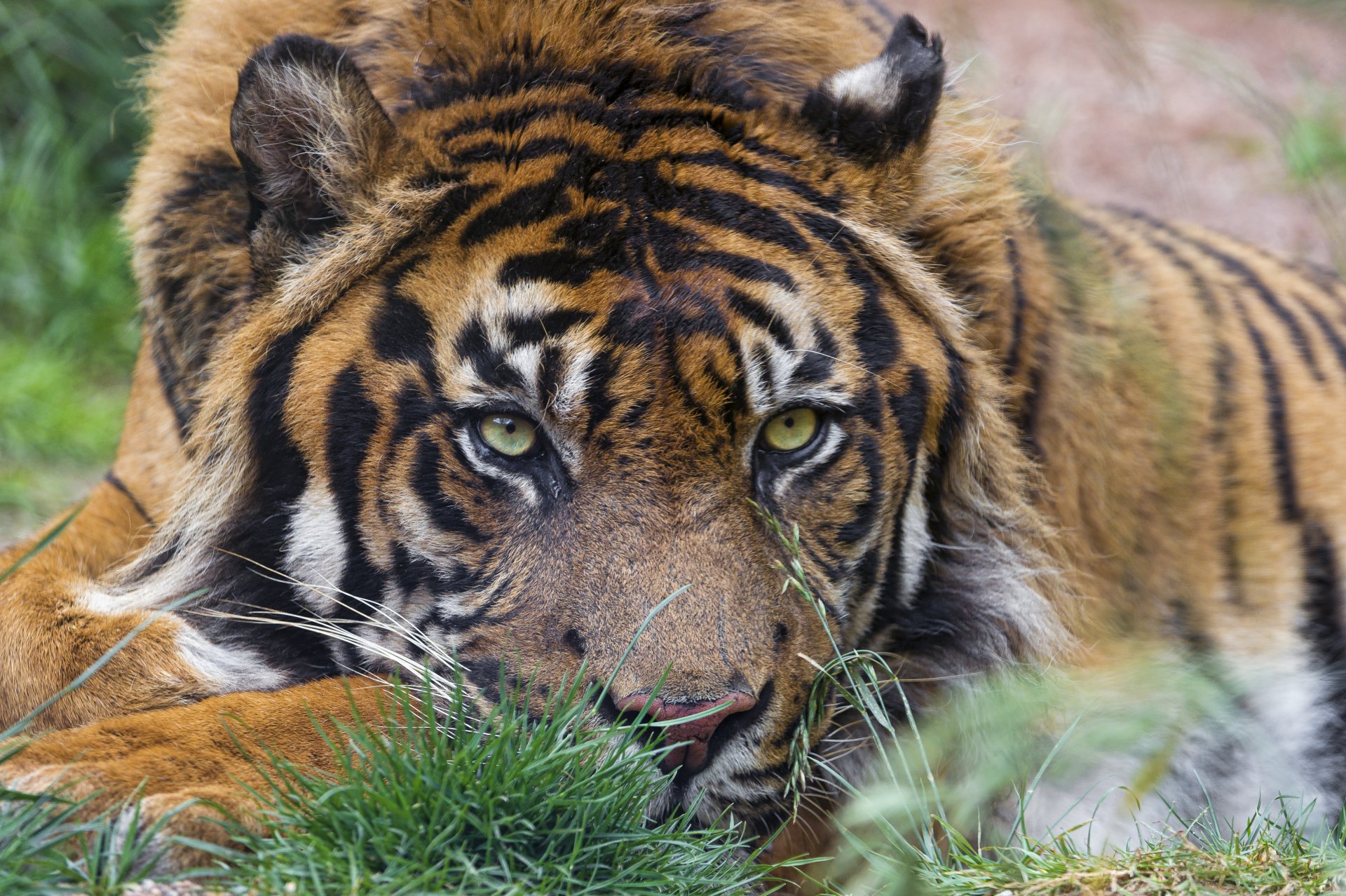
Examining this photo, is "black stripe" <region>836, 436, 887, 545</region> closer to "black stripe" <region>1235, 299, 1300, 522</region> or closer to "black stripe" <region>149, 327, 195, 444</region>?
"black stripe" <region>149, 327, 195, 444</region>

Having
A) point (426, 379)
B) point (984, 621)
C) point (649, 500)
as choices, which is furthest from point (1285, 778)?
point (426, 379)

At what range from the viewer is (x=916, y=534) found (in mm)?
2680

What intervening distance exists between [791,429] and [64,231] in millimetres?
4704

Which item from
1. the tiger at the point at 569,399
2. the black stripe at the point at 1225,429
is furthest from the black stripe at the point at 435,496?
the black stripe at the point at 1225,429

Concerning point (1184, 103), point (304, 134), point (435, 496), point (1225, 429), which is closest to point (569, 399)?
point (435, 496)

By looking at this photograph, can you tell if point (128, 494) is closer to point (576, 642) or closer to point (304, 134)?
point (304, 134)

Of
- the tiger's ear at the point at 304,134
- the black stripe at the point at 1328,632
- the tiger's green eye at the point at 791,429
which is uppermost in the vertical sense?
the tiger's ear at the point at 304,134

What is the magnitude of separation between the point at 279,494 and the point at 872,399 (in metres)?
1.12

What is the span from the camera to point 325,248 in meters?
2.42

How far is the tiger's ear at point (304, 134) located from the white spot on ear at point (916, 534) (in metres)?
1.19

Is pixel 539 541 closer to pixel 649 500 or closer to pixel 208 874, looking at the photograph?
pixel 649 500

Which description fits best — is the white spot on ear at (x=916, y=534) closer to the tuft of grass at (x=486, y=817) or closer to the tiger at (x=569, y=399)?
the tiger at (x=569, y=399)

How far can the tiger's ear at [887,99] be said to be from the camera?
2.47 metres

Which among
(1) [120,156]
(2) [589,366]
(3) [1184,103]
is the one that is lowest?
(2) [589,366]
